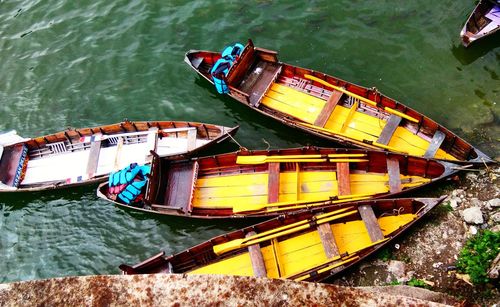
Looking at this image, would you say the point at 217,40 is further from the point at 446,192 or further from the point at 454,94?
the point at 446,192

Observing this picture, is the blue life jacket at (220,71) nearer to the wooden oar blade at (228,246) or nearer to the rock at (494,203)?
the wooden oar blade at (228,246)

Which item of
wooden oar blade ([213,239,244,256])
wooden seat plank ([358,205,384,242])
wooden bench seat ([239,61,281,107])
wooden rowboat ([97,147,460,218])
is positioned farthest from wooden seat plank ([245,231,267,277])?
wooden bench seat ([239,61,281,107])

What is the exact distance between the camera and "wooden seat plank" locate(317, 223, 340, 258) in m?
12.6

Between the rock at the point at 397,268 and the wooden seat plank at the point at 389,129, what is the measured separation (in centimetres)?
424

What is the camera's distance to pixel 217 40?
784 inches

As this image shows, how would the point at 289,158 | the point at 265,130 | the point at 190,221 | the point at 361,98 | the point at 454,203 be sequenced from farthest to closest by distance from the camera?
the point at 265,130 → the point at 361,98 → the point at 190,221 → the point at 289,158 → the point at 454,203

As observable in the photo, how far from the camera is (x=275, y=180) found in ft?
47.4

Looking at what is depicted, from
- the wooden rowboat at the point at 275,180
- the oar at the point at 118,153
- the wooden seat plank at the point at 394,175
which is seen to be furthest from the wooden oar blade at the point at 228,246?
the oar at the point at 118,153

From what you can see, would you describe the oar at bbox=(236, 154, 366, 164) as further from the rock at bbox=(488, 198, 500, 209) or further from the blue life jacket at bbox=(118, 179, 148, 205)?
the rock at bbox=(488, 198, 500, 209)

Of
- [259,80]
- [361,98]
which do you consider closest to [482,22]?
[361,98]

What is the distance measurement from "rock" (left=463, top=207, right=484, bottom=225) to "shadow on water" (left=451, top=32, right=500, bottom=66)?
7.63 meters

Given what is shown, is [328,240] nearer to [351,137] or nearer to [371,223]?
[371,223]

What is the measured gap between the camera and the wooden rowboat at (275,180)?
44.7 ft

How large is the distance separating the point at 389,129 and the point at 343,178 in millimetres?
2676
